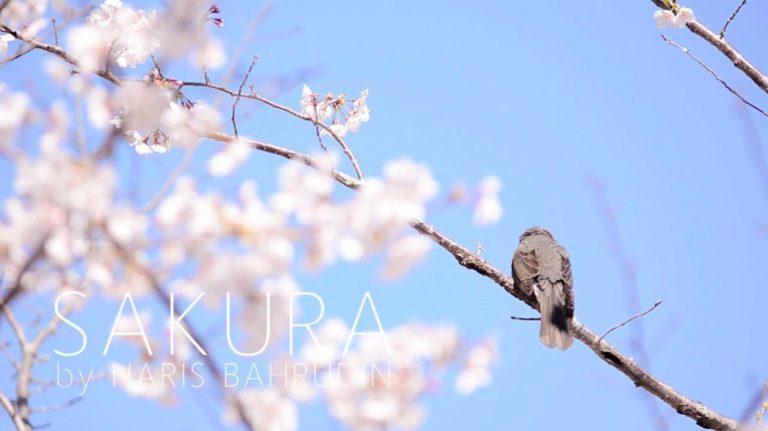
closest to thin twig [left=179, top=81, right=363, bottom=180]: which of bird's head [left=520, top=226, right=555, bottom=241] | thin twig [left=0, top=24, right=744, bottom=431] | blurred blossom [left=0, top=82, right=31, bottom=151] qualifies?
thin twig [left=0, top=24, right=744, bottom=431]

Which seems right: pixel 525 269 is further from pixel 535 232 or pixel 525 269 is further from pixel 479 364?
pixel 479 364

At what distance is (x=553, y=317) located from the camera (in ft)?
16.6

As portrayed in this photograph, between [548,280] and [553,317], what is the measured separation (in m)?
0.60

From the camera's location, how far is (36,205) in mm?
2104

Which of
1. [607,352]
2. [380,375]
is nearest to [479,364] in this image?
[380,375]

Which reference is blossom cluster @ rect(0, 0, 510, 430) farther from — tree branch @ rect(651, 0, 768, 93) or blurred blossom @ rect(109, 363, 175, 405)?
tree branch @ rect(651, 0, 768, 93)

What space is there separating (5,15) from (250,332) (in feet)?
7.75

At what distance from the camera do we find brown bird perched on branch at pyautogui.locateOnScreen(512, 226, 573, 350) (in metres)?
4.92

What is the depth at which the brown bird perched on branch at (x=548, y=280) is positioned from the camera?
4.92m

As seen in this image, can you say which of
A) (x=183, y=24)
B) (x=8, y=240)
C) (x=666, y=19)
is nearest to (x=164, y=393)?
(x=8, y=240)

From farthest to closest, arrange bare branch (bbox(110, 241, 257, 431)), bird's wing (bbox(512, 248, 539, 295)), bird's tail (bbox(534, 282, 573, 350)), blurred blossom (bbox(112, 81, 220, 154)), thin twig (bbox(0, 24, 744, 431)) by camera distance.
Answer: bird's wing (bbox(512, 248, 539, 295)), bird's tail (bbox(534, 282, 573, 350)), thin twig (bbox(0, 24, 744, 431)), blurred blossom (bbox(112, 81, 220, 154)), bare branch (bbox(110, 241, 257, 431))

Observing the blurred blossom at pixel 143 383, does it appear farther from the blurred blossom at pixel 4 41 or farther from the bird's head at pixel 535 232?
the bird's head at pixel 535 232

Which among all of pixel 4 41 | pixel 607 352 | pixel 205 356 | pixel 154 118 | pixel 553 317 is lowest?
pixel 205 356

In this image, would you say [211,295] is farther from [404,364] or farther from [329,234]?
[404,364]
